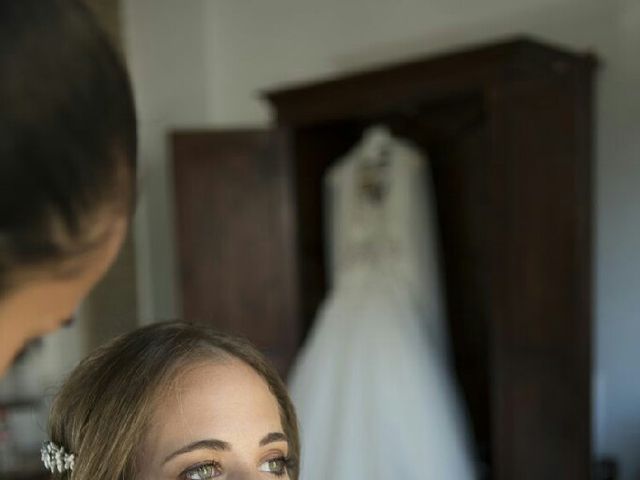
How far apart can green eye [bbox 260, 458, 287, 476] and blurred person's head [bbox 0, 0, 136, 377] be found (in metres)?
0.60

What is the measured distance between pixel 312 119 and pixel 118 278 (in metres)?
1.28

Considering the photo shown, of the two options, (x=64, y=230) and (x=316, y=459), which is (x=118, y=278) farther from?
(x=64, y=230)

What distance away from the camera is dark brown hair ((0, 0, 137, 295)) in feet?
0.94

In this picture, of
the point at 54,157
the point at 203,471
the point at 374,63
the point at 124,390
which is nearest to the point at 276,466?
the point at 203,471

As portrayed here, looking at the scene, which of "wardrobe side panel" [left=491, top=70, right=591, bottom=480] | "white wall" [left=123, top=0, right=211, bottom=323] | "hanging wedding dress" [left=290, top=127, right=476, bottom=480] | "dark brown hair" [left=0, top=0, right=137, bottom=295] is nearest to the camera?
"dark brown hair" [left=0, top=0, right=137, bottom=295]

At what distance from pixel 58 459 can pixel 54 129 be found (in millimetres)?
677

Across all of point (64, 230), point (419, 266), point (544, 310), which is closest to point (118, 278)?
point (419, 266)

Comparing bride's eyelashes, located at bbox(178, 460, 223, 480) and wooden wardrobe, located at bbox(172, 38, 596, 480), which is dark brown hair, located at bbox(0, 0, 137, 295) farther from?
wooden wardrobe, located at bbox(172, 38, 596, 480)

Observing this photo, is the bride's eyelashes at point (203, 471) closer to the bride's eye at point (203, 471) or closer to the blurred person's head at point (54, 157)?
the bride's eye at point (203, 471)

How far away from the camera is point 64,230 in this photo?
0.31 m

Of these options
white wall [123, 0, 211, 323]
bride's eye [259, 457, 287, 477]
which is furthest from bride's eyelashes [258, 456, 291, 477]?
white wall [123, 0, 211, 323]

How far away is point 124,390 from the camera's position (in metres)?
0.89

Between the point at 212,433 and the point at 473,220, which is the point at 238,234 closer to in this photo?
the point at 473,220

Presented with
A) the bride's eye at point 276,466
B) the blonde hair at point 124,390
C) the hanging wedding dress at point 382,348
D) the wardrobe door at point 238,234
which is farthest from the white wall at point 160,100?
the bride's eye at point 276,466
